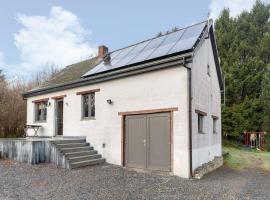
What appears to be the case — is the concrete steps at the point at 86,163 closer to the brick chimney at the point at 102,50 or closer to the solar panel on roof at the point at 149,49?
the solar panel on roof at the point at 149,49

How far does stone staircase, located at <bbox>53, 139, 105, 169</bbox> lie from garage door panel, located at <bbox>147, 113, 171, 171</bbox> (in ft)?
9.36

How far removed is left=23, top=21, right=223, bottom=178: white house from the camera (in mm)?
10844

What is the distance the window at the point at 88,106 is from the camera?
1433 centimetres

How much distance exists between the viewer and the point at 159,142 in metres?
11.3

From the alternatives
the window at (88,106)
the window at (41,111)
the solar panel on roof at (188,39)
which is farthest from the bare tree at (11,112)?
the solar panel on roof at (188,39)

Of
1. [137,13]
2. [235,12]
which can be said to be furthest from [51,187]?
[235,12]

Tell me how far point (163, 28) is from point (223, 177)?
31435 mm

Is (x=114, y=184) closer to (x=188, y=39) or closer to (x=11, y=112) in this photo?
(x=188, y=39)

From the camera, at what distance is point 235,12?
32.2 metres

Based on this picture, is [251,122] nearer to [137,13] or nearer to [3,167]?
[137,13]

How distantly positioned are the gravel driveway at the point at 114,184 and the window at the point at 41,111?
18.1 feet

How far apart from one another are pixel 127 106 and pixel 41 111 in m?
7.60

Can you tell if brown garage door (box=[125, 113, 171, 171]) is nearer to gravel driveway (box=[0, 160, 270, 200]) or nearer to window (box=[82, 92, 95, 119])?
gravel driveway (box=[0, 160, 270, 200])

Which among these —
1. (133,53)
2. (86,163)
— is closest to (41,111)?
(86,163)
